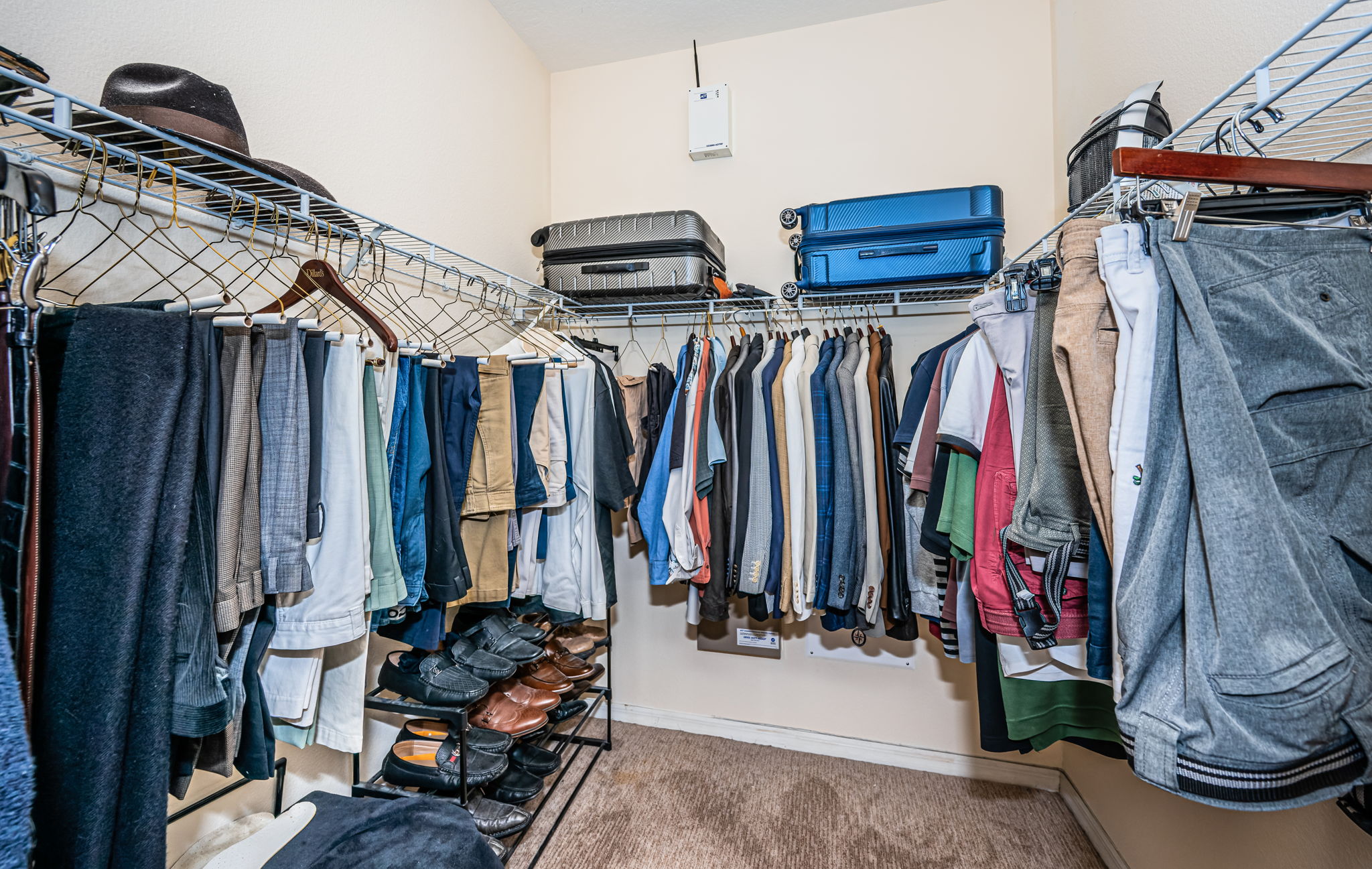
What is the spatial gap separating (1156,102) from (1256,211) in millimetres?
500

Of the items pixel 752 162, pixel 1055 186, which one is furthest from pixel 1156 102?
pixel 752 162

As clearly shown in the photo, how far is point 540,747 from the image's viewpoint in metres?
2.13

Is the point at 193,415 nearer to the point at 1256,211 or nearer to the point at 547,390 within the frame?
the point at 547,390

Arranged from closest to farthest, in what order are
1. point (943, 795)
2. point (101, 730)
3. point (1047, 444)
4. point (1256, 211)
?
point (101, 730) → point (1256, 211) → point (1047, 444) → point (943, 795)

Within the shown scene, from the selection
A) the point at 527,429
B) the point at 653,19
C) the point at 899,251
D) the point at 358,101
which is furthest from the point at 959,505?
the point at 653,19

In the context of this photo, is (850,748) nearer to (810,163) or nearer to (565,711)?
(565,711)

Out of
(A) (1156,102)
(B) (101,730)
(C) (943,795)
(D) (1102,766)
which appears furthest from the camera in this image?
(C) (943,795)

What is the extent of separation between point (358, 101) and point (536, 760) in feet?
6.74

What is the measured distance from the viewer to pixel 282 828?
1130 mm

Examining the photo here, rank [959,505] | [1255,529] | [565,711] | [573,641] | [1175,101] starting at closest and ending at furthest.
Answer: [1255,529] < [959,505] < [1175,101] < [565,711] < [573,641]

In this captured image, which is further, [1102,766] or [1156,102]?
[1102,766]

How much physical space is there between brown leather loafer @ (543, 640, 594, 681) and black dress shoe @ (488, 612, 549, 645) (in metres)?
0.30

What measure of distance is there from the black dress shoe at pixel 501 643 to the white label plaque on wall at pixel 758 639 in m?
0.99

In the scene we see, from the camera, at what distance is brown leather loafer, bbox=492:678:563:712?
5.82 ft
